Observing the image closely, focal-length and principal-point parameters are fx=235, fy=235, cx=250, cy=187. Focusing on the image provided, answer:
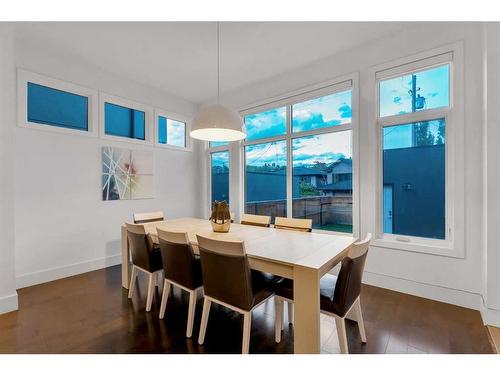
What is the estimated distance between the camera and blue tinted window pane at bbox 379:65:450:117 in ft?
8.60

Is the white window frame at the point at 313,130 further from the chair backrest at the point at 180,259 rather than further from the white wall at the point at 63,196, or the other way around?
the chair backrest at the point at 180,259

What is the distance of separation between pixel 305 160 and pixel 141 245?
8.57 feet

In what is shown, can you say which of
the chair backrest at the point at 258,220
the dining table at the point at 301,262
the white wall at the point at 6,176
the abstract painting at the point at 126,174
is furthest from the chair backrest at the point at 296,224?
the white wall at the point at 6,176

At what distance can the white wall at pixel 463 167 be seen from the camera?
7.75ft

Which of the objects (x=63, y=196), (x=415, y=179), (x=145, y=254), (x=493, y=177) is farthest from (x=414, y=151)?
(x=63, y=196)

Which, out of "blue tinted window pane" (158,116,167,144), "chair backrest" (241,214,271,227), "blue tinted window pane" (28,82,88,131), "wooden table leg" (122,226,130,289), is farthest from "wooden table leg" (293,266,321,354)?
"blue tinted window pane" (158,116,167,144)

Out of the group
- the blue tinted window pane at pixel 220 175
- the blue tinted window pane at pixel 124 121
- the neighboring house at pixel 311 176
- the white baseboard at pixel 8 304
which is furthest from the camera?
the blue tinted window pane at pixel 220 175

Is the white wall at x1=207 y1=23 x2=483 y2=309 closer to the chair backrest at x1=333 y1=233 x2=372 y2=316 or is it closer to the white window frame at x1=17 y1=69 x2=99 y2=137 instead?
the chair backrest at x1=333 y1=233 x2=372 y2=316

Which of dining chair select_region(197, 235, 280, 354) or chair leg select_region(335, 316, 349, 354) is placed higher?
dining chair select_region(197, 235, 280, 354)

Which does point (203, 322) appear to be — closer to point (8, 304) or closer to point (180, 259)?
point (180, 259)

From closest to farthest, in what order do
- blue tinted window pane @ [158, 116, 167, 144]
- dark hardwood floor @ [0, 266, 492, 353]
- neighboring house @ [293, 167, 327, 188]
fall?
1. dark hardwood floor @ [0, 266, 492, 353]
2. neighboring house @ [293, 167, 327, 188]
3. blue tinted window pane @ [158, 116, 167, 144]

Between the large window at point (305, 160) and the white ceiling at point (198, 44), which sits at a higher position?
the white ceiling at point (198, 44)

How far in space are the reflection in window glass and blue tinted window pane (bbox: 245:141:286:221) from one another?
1.43m

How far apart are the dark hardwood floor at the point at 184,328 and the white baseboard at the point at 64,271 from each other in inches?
9.2
